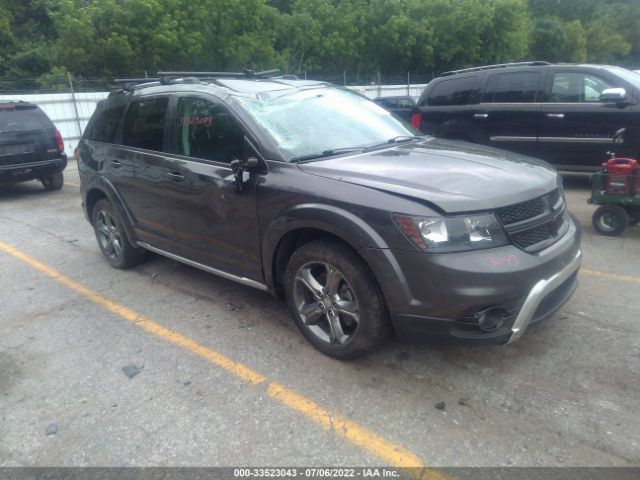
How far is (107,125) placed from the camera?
5.23 m

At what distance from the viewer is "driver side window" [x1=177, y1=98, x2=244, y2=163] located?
3.74 metres

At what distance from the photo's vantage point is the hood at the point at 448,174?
287 centimetres

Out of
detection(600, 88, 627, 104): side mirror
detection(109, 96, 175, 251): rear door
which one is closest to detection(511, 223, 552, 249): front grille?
detection(109, 96, 175, 251): rear door

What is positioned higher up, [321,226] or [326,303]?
[321,226]

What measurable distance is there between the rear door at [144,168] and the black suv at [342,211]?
2 centimetres

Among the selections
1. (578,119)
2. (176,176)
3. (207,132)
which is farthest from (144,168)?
(578,119)

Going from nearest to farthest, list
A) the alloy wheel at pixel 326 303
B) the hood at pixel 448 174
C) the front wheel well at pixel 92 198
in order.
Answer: the hood at pixel 448 174 → the alloy wheel at pixel 326 303 → the front wheel well at pixel 92 198

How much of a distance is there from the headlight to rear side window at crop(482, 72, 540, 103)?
5790 mm

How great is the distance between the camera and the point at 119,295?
4762 millimetres

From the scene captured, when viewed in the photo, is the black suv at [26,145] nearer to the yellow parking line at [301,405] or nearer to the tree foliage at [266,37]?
the yellow parking line at [301,405]

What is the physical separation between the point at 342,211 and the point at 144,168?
232 cm

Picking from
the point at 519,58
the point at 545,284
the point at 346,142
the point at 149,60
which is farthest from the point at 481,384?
the point at 519,58

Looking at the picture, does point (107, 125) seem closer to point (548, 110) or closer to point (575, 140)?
point (548, 110)

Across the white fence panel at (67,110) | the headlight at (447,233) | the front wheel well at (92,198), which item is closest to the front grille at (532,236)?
the headlight at (447,233)
